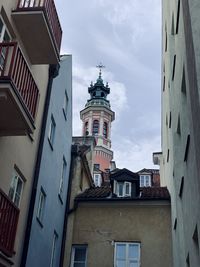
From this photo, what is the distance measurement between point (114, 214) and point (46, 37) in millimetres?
9027

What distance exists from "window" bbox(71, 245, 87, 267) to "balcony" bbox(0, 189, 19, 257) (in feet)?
23.3

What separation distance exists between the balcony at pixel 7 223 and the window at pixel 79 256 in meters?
7.11

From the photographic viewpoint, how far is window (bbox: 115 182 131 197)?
19150mm

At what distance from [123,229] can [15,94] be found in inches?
403

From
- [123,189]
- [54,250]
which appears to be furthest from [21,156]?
[123,189]

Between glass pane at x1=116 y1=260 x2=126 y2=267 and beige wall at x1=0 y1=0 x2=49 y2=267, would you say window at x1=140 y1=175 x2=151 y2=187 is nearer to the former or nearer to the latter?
glass pane at x1=116 y1=260 x2=126 y2=267

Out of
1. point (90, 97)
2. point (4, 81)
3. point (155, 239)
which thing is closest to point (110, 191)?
point (155, 239)

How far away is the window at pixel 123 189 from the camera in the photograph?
19150 mm

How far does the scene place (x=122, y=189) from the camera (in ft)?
63.5

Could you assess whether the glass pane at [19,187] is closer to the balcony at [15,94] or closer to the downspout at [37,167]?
the downspout at [37,167]

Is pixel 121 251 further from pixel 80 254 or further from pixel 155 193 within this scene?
pixel 155 193

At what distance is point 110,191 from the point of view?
19.5 meters

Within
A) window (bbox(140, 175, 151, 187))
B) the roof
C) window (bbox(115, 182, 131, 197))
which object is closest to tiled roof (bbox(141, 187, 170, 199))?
the roof

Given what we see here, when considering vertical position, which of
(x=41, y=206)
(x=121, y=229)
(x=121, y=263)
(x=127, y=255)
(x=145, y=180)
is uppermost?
(x=145, y=180)
